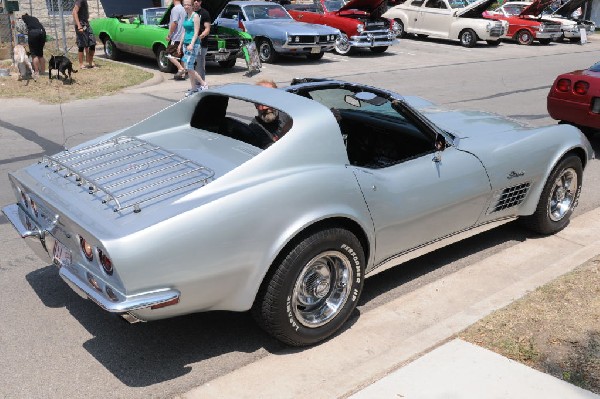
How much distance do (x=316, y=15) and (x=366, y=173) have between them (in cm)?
1776

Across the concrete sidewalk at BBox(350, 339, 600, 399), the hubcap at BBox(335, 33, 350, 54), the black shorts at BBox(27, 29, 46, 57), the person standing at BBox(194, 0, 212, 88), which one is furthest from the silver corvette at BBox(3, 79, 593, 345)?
the hubcap at BBox(335, 33, 350, 54)

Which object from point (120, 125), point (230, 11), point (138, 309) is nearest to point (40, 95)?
point (120, 125)

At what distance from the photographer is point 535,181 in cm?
521

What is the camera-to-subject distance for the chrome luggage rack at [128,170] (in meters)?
3.60

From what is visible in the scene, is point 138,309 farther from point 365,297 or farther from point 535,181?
point 535,181

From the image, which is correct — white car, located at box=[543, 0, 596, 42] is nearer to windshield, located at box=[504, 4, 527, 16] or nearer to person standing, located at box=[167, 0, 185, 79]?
windshield, located at box=[504, 4, 527, 16]

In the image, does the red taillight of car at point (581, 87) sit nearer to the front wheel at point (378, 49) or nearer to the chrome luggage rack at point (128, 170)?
the chrome luggage rack at point (128, 170)

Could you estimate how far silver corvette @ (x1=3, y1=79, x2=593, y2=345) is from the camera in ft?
10.9

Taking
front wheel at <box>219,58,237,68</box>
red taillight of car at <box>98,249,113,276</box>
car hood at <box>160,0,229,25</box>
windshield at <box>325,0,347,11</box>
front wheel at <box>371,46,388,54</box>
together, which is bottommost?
front wheel at <box>371,46,388,54</box>

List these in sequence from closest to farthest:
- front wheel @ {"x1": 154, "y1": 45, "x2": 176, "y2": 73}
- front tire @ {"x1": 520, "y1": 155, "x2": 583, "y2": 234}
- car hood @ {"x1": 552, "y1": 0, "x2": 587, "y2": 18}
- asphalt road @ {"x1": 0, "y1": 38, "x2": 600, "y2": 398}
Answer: asphalt road @ {"x1": 0, "y1": 38, "x2": 600, "y2": 398}
front tire @ {"x1": 520, "y1": 155, "x2": 583, "y2": 234}
front wheel @ {"x1": 154, "y1": 45, "x2": 176, "y2": 73}
car hood @ {"x1": 552, "y1": 0, "x2": 587, "y2": 18}

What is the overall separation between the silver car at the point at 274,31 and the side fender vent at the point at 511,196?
1260cm

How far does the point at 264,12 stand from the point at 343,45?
2754 mm

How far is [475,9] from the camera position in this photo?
2384 centimetres

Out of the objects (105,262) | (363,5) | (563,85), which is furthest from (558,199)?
(363,5)
